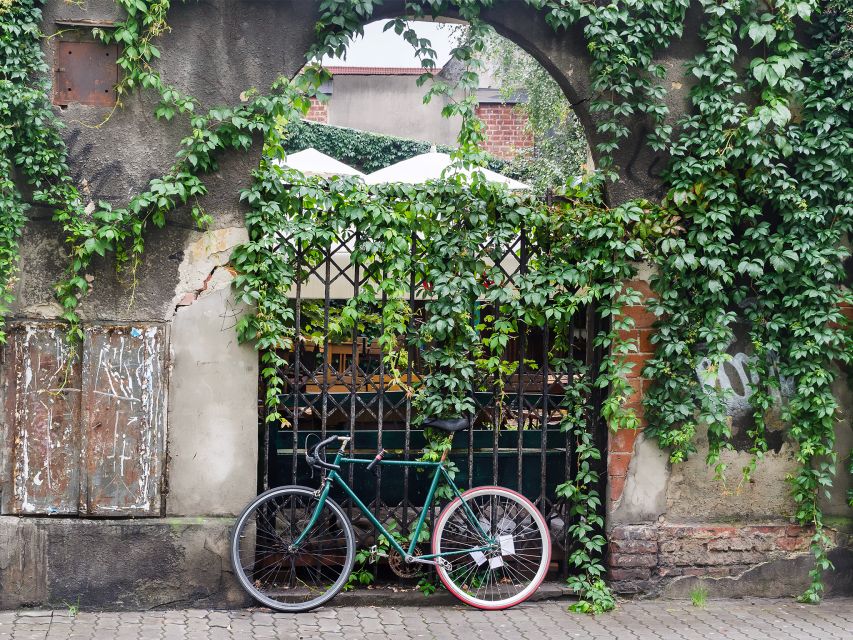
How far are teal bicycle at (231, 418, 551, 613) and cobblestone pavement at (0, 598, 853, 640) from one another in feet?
0.54

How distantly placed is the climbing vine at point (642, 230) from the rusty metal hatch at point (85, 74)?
18cm

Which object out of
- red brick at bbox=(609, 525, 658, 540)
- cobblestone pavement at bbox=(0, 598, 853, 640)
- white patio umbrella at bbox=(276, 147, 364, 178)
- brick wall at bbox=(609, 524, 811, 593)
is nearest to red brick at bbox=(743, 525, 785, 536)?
brick wall at bbox=(609, 524, 811, 593)

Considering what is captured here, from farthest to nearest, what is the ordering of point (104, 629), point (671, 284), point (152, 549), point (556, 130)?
point (556, 130)
point (671, 284)
point (152, 549)
point (104, 629)

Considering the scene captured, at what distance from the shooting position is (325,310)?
5762mm

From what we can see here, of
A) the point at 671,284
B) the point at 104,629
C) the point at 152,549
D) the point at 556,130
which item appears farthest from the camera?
the point at 556,130

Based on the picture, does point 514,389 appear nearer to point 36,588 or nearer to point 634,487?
point 634,487

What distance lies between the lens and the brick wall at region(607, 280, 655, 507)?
5.89 m

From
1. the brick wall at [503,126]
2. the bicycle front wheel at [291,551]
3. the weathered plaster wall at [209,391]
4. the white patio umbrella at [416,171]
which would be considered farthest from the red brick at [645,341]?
the brick wall at [503,126]

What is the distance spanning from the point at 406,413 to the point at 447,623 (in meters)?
1.35

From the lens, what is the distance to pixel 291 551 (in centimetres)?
551

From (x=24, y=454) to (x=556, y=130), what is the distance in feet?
40.7

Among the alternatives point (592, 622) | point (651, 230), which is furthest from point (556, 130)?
point (592, 622)

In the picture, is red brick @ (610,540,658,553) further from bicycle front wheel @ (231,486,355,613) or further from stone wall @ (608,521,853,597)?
bicycle front wheel @ (231,486,355,613)

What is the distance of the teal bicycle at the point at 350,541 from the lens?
5504mm
